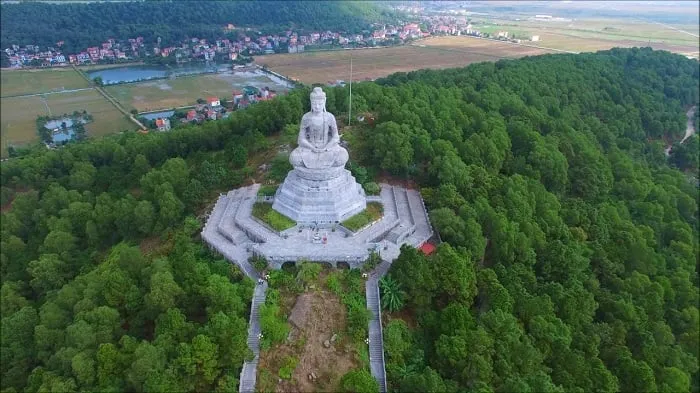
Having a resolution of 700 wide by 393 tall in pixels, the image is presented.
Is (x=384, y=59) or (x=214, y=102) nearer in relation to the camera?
(x=214, y=102)

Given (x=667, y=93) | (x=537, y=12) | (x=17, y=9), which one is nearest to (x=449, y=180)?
(x=667, y=93)

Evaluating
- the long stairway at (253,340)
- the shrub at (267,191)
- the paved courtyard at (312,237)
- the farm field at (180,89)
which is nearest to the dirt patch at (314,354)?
the long stairway at (253,340)

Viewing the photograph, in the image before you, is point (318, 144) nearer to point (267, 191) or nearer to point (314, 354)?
point (267, 191)

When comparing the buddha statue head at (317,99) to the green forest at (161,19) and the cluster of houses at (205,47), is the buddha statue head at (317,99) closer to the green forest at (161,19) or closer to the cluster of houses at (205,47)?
the cluster of houses at (205,47)

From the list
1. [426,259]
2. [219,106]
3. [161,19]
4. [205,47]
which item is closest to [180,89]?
[219,106]

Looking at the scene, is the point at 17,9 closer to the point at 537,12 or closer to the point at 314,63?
the point at 314,63
